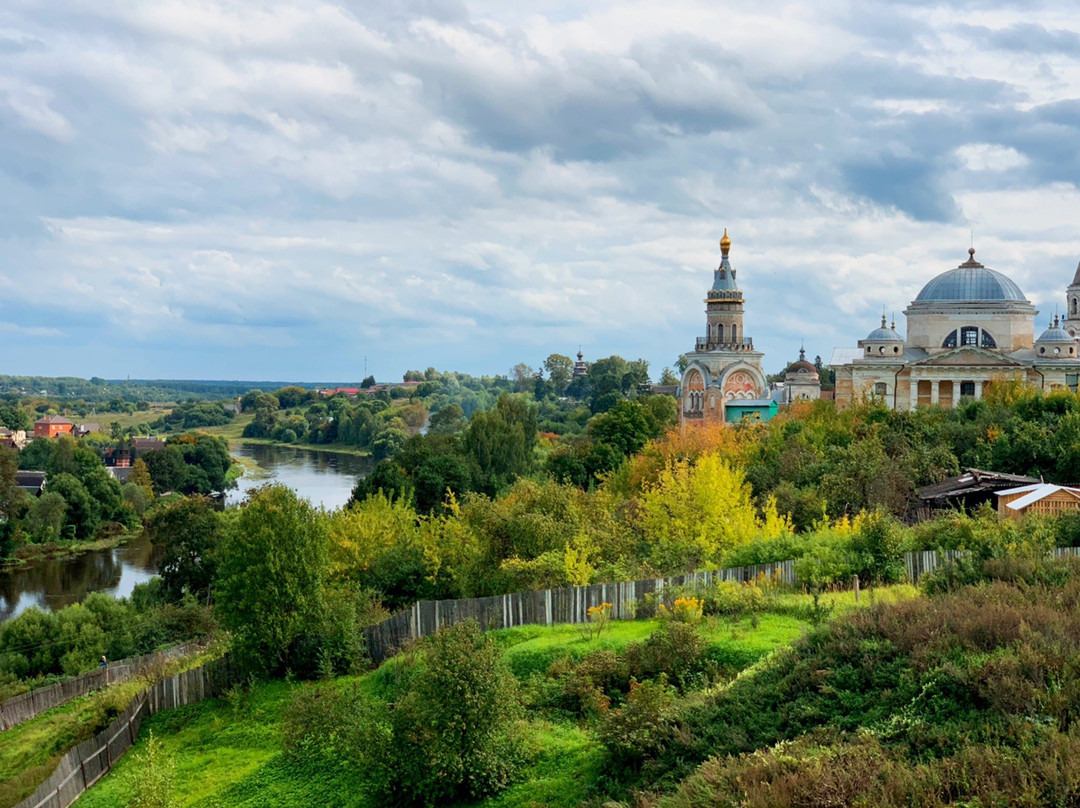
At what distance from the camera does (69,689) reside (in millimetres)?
25844

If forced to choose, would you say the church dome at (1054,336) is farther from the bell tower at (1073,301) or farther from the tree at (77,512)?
the tree at (77,512)

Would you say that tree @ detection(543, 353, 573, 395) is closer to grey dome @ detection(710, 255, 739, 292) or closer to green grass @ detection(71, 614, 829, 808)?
grey dome @ detection(710, 255, 739, 292)

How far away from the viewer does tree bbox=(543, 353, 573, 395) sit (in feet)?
471

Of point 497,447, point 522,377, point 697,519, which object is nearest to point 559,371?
point 522,377

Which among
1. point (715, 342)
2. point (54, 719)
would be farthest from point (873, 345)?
point (54, 719)

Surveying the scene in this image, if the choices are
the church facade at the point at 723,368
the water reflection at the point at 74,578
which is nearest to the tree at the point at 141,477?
the water reflection at the point at 74,578

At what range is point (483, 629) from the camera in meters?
19.1

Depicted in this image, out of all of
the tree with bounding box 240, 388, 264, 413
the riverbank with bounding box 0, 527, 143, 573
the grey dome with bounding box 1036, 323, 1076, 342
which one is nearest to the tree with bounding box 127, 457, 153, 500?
the riverbank with bounding box 0, 527, 143, 573

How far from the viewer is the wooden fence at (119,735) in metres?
16.8

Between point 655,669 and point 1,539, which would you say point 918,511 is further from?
point 1,539

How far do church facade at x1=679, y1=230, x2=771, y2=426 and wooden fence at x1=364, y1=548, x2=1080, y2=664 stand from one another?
33.3 m

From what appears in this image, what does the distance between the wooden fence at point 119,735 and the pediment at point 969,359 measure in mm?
Answer: 30943

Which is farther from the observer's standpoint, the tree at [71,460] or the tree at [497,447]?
the tree at [71,460]

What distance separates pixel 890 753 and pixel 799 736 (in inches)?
44.6
